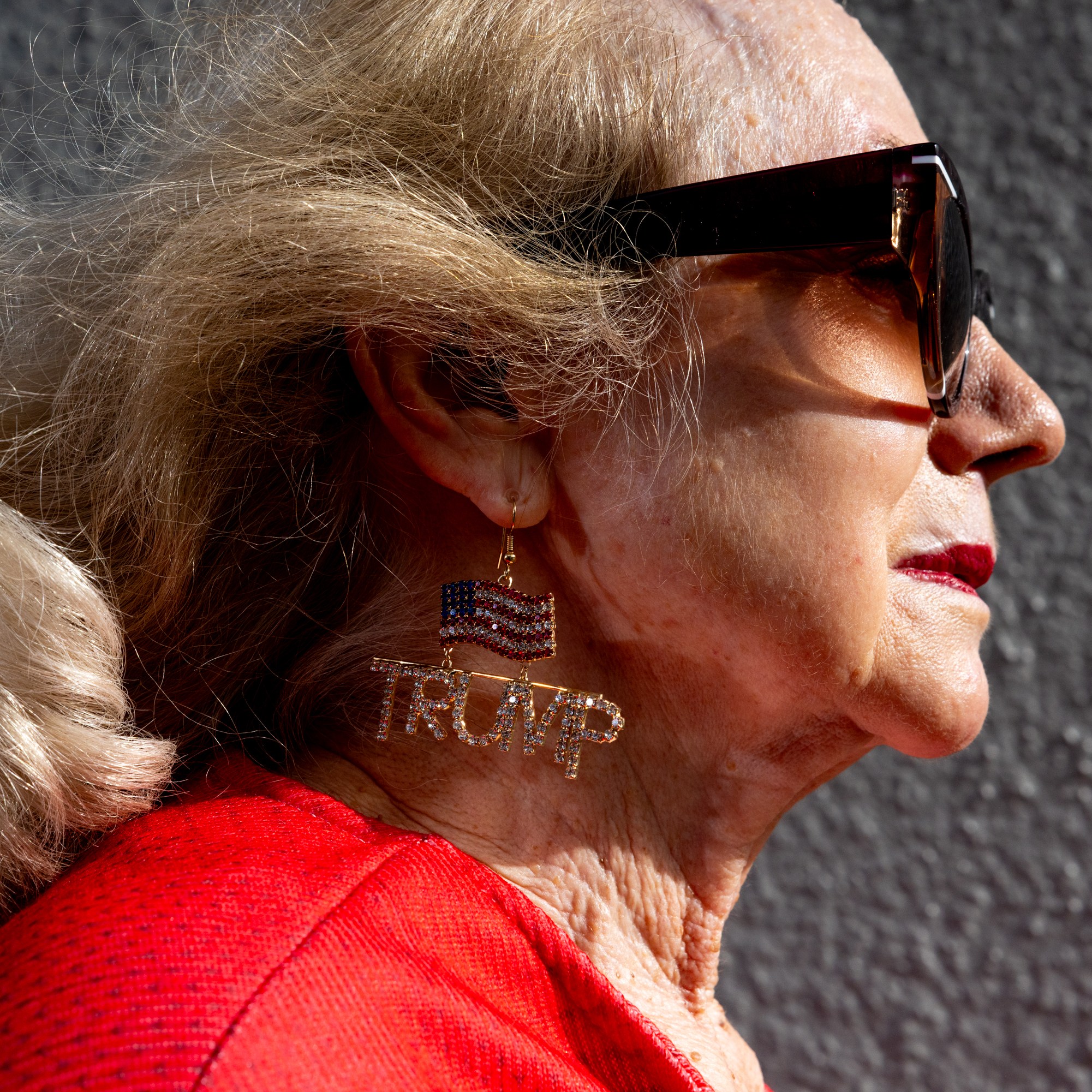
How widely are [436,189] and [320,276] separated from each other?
132mm

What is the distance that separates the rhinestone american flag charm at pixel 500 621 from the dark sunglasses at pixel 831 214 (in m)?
0.33

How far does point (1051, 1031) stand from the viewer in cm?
178

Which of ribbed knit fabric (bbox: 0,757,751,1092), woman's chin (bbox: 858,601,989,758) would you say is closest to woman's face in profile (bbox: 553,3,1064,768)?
woman's chin (bbox: 858,601,989,758)

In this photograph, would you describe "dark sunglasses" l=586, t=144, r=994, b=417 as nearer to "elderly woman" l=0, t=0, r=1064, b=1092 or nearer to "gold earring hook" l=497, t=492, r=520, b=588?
"elderly woman" l=0, t=0, r=1064, b=1092

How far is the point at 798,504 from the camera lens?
91 cm

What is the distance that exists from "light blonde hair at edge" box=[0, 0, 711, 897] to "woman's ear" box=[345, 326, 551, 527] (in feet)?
0.09

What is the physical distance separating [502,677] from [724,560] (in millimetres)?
226

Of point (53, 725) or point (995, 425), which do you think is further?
point (995, 425)

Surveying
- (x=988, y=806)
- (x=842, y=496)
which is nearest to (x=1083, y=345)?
(x=988, y=806)

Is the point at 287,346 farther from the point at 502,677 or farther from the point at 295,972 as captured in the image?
the point at 295,972

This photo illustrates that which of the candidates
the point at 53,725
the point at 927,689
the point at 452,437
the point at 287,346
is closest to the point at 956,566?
the point at 927,689

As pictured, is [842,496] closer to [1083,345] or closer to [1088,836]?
[1083,345]

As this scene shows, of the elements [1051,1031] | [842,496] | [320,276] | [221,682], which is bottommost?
[1051,1031]

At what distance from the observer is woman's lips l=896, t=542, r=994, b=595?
102cm
